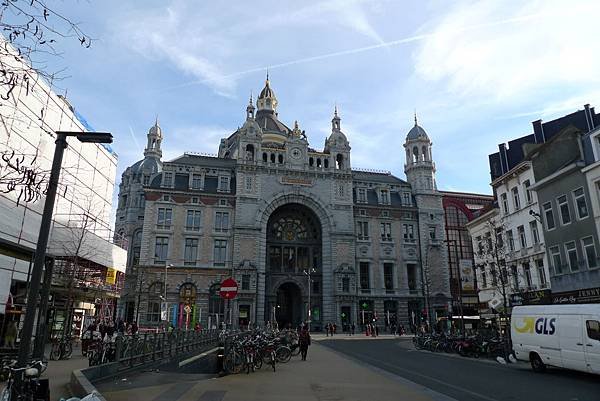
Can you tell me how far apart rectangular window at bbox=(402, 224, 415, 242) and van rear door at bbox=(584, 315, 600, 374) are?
155ft

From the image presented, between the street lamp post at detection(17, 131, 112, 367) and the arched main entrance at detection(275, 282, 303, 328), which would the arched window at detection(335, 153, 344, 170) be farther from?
the street lamp post at detection(17, 131, 112, 367)

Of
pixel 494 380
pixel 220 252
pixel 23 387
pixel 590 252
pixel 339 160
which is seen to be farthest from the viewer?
pixel 339 160

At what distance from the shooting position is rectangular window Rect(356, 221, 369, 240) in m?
59.0

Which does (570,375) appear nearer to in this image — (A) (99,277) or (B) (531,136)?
(B) (531,136)

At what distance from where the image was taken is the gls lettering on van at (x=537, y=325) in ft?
51.0

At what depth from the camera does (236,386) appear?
11.9 meters

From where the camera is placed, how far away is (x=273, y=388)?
38.4ft

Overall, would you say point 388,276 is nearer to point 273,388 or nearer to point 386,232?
point 386,232

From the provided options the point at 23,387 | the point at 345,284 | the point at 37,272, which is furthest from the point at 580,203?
the point at 345,284

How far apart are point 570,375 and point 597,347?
8.38 feet

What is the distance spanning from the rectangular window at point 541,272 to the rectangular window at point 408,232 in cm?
3121

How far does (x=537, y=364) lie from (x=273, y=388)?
1115cm

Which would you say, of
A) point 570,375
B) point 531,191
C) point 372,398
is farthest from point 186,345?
point 531,191

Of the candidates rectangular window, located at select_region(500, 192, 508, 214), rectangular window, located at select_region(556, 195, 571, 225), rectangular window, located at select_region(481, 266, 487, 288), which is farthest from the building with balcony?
rectangular window, located at select_region(500, 192, 508, 214)
